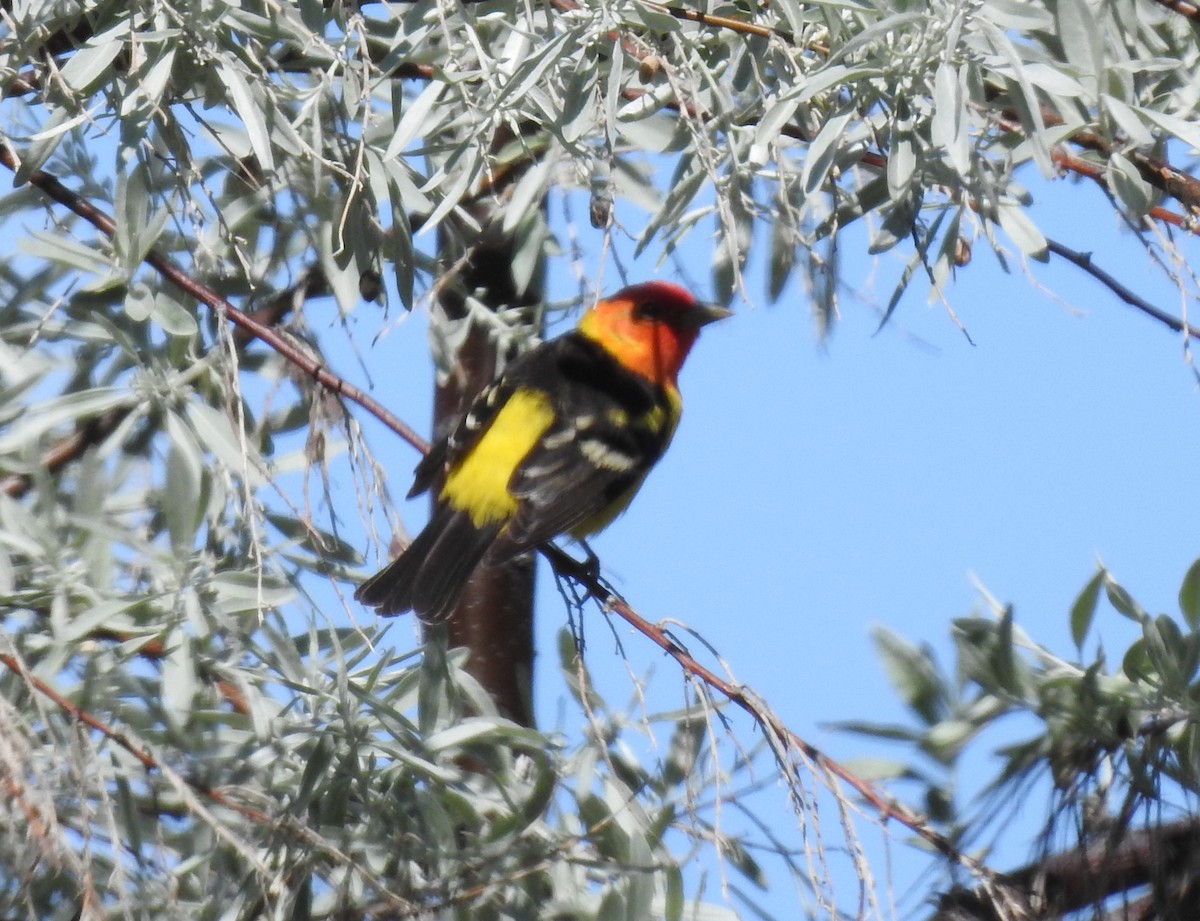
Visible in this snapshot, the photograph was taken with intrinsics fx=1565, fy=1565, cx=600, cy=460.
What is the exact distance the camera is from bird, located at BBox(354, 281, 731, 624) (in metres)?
3.00

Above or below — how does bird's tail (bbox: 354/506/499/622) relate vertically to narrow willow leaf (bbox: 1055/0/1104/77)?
below

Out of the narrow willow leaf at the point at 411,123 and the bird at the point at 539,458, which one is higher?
the narrow willow leaf at the point at 411,123

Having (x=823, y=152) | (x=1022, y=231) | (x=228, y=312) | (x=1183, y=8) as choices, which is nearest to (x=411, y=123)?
(x=228, y=312)

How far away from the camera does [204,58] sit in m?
1.92

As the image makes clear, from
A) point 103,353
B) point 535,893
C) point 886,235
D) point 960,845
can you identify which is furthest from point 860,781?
point 103,353

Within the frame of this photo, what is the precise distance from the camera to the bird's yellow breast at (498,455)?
10.9 feet

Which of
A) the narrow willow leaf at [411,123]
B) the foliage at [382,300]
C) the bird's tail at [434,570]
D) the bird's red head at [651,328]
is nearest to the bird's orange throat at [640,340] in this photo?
the bird's red head at [651,328]

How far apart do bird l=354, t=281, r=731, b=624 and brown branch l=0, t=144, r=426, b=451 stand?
0.59 meters

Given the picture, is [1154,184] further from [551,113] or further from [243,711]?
[243,711]

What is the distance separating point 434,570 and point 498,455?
508 millimetres

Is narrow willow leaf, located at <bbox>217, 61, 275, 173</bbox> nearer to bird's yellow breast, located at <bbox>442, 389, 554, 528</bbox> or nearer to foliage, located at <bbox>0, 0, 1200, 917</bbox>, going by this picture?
foliage, located at <bbox>0, 0, 1200, 917</bbox>

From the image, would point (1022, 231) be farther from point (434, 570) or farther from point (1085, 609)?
point (434, 570)

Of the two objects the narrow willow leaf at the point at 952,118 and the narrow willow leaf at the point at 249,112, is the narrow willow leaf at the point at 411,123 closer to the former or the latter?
the narrow willow leaf at the point at 249,112

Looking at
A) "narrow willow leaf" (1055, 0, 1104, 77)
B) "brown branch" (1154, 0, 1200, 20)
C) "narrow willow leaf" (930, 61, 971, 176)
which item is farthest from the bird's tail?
"brown branch" (1154, 0, 1200, 20)
